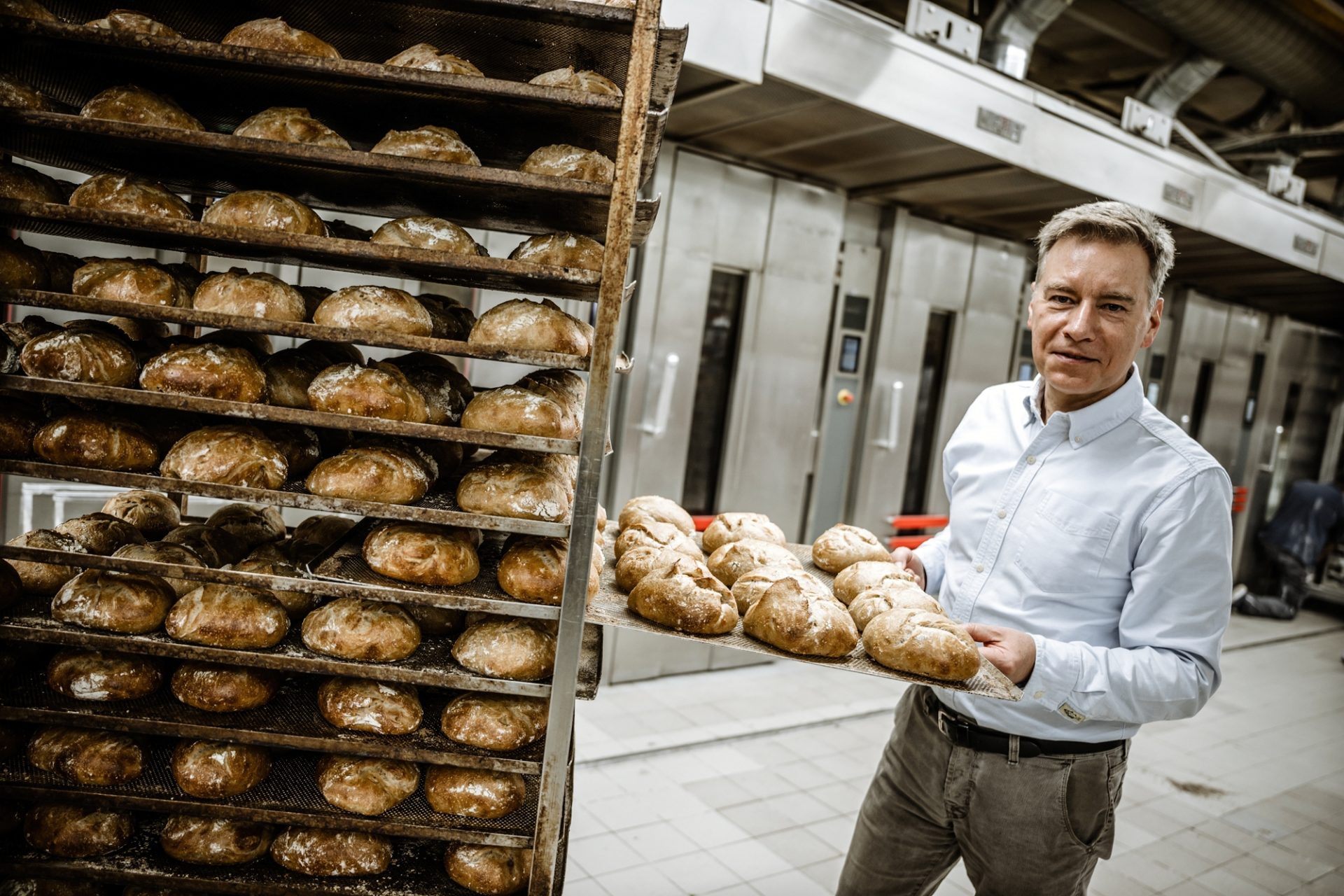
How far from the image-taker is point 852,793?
11.0 ft

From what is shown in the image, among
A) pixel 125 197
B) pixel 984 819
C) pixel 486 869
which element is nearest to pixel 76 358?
pixel 125 197

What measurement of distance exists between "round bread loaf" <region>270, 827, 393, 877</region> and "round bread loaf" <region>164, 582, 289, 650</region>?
0.35 m

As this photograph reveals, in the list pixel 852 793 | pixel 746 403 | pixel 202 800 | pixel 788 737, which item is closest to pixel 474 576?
pixel 202 800

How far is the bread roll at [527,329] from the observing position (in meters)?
1.39

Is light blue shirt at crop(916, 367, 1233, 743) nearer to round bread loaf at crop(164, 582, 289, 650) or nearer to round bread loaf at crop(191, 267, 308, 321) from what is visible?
→ round bread loaf at crop(164, 582, 289, 650)

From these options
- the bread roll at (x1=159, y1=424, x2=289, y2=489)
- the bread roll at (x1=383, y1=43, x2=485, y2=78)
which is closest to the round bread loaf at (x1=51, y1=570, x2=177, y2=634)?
the bread roll at (x1=159, y1=424, x2=289, y2=489)

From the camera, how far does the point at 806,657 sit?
1516 millimetres

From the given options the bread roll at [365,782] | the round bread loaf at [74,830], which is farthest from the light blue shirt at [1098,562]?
the round bread loaf at [74,830]

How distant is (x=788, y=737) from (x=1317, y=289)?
5.46m

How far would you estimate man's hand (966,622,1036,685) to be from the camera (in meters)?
1.49

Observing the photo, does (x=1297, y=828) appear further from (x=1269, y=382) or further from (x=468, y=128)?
(x=1269, y=382)

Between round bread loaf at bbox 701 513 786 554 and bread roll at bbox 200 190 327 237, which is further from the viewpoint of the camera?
round bread loaf at bbox 701 513 786 554

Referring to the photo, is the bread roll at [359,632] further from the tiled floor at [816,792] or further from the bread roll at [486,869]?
the tiled floor at [816,792]

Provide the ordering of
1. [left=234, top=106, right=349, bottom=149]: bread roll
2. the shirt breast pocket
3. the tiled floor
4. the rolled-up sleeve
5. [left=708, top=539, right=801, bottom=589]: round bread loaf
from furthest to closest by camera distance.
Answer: the tiled floor → [left=708, top=539, right=801, bottom=589]: round bread loaf → the shirt breast pocket → the rolled-up sleeve → [left=234, top=106, right=349, bottom=149]: bread roll
